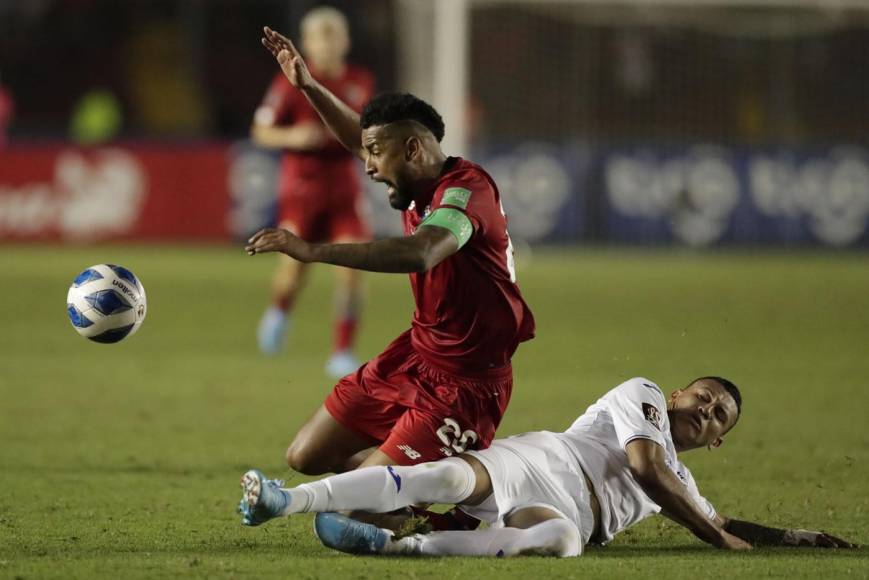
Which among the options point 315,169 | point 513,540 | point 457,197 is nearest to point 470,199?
point 457,197

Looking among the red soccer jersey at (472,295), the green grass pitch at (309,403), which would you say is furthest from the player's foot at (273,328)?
the red soccer jersey at (472,295)

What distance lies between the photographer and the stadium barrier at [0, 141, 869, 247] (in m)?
22.7

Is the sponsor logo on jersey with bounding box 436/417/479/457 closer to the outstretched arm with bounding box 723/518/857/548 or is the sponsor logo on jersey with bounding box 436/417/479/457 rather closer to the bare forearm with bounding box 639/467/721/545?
the bare forearm with bounding box 639/467/721/545

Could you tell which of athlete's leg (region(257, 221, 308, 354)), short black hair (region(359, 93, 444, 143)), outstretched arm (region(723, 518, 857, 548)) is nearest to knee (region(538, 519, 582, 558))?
outstretched arm (region(723, 518, 857, 548))

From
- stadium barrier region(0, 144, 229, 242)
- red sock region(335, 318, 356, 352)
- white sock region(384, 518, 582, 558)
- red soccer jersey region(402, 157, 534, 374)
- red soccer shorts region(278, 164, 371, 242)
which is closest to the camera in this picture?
white sock region(384, 518, 582, 558)

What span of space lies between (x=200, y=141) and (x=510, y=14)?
5.16 metres

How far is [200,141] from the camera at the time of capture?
2338cm

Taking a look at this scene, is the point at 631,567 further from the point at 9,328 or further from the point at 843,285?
the point at 843,285

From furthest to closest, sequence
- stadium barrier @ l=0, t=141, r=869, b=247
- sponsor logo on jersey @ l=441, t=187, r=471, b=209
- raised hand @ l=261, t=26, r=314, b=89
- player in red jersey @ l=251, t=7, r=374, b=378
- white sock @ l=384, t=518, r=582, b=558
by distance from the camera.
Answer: stadium barrier @ l=0, t=141, r=869, b=247
player in red jersey @ l=251, t=7, r=374, b=378
raised hand @ l=261, t=26, r=314, b=89
sponsor logo on jersey @ l=441, t=187, r=471, b=209
white sock @ l=384, t=518, r=582, b=558

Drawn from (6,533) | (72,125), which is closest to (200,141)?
(72,125)

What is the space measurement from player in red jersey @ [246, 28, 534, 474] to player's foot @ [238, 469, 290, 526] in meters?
0.71

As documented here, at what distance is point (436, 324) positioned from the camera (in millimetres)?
6141

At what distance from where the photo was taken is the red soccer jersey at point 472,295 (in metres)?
5.89

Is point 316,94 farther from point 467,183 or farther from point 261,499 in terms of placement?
point 261,499
